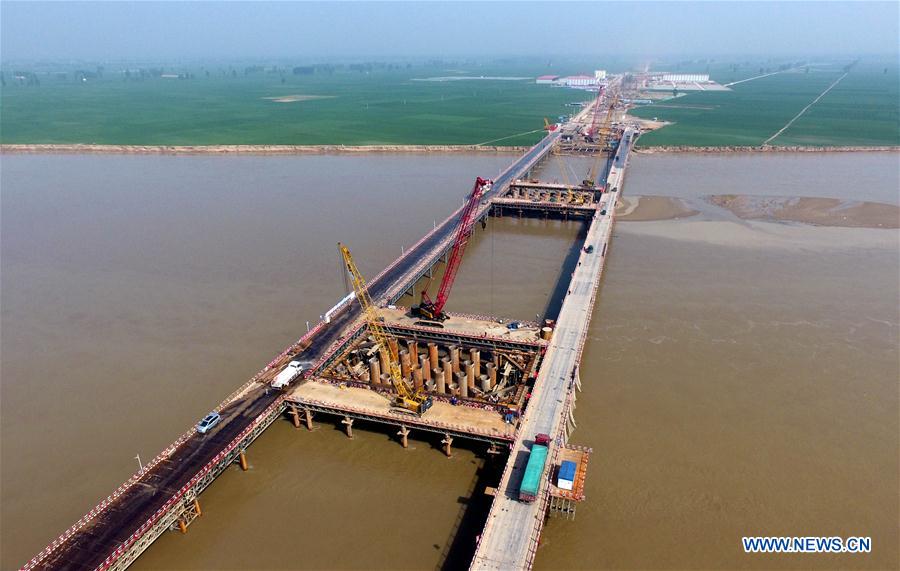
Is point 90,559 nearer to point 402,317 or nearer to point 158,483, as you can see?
point 158,483

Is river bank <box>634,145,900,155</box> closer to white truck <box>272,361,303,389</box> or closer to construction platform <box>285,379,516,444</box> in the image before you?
construction platform <box>285,379,516,444</box>

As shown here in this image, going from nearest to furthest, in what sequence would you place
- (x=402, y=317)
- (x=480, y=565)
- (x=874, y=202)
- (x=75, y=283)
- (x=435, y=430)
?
1. (x=480, y=565)
2. (x=435, y=430)
3. (x=402, y=317)
4. (x=75, y=283)
5. (x=874, y=202)

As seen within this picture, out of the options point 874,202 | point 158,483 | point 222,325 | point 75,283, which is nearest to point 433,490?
point 158,483

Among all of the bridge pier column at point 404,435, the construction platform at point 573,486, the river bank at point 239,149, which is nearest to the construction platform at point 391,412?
the bridge pier column at point 404,435

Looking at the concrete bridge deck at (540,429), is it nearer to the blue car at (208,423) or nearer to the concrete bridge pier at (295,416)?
the concrete bridge pier at (295,416)

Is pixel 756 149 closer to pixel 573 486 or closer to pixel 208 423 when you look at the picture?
pixel 573 486

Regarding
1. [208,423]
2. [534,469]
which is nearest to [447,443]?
[534,469]
